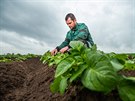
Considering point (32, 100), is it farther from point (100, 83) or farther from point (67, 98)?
point (100, 83)

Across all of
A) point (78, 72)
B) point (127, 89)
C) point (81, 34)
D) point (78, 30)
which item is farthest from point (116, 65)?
point (78, 30)

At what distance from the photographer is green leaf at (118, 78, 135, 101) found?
9.53 feet

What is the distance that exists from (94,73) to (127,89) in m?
0.38

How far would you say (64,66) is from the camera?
3.14m

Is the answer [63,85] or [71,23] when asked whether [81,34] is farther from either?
[63,85]

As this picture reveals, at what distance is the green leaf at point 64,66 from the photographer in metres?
3.05

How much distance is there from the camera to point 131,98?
9.46 feet

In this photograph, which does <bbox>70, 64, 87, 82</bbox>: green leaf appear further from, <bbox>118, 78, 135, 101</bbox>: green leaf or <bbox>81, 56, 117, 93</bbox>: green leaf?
<bbox>118, 78, 135, 101</bbox>: green leaf

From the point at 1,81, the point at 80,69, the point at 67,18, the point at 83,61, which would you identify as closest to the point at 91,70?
the point at 80,69

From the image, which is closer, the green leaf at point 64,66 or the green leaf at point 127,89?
the green leaf at point 127,89

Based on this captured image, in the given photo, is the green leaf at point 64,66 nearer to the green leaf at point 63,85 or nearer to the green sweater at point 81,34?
the green leaf at point 63,85

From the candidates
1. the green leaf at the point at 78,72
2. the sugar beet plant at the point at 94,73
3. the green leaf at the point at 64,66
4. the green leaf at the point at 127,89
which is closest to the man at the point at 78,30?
the sugar beet plant at the point at 94,73

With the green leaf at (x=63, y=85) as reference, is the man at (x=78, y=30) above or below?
above

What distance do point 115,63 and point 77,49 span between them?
52cm
